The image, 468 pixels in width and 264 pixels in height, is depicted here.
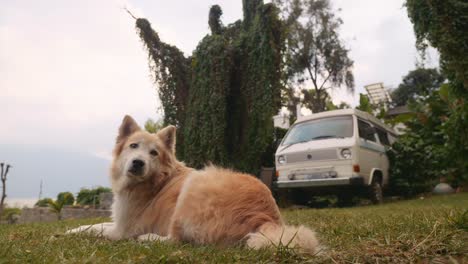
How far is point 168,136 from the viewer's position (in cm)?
434

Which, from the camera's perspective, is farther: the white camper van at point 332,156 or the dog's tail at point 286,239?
the white camper van at point 332,156

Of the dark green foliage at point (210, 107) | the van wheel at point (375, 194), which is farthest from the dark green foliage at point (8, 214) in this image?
the van wheel at point (375, 194)

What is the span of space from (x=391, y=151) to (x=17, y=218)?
1456cm

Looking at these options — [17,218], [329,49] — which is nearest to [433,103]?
[329,49]

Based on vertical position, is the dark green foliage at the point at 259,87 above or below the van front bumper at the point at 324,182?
above

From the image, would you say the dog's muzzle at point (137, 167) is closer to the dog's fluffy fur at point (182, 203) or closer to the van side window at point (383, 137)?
the dog's fluffy fur at point (182, 203)

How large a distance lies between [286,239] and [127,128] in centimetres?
259

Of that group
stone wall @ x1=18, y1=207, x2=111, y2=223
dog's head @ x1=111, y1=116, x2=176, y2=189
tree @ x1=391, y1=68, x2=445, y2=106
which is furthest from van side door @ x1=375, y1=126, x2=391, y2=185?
tree @ x1=391, y1=68, x2=445, y2=106

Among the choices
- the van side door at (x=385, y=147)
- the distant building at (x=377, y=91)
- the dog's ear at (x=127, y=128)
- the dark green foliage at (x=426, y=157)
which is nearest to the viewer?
the dog's ear at (x=127, y=128)

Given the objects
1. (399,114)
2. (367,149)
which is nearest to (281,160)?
(367,149)

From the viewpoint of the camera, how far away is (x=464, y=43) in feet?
20.3

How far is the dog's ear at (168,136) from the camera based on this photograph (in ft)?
14.0

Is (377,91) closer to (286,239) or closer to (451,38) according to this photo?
(451,38)

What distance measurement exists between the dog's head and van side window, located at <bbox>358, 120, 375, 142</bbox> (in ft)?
25.5
